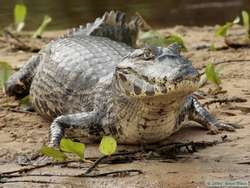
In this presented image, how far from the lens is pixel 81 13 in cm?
1096

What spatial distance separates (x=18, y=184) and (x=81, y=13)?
749cm

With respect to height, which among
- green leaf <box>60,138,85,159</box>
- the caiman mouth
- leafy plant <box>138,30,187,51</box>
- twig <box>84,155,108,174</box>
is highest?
leafy plant <box>138,30,187,51</box>

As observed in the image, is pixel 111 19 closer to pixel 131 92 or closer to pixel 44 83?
pixel 44 83

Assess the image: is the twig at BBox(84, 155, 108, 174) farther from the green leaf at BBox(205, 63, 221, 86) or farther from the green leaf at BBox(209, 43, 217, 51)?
the green leaf at BBox(209, 43, 217, 51)

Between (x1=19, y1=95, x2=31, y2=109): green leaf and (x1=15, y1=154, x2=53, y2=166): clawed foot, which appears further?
(x1=19, y1=95, x2=31, y2=109): green leaf

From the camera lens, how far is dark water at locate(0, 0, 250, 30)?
1030cm

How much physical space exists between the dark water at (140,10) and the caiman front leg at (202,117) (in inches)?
204

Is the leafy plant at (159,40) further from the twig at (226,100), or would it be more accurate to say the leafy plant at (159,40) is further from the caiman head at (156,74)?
the caiman head at (156,74)

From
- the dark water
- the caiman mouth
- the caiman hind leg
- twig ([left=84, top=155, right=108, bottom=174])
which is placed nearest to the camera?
the caiman mouth

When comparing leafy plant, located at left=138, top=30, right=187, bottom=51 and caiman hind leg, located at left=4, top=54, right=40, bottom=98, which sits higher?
leafy plant, located at left=138, top=30, right=187, bottom=51

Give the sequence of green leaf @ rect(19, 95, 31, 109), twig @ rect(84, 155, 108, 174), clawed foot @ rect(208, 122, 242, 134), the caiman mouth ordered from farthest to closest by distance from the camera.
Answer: green leaf @ rect(19, 95, 31, 109)
clawed foot @ rect(208, 122, 242, 134)
twig @ rect(84, 155, 108, 174)
the caiman mouth

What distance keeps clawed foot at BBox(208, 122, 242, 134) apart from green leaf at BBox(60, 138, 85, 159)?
1115mm

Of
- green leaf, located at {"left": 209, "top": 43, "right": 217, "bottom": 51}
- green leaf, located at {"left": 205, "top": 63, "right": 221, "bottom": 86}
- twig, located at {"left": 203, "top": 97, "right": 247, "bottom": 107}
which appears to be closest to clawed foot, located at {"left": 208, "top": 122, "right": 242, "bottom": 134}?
twig, located at {"left": 203, "top": 97, "right": 247, "bottom": 107}

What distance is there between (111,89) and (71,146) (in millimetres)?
759
